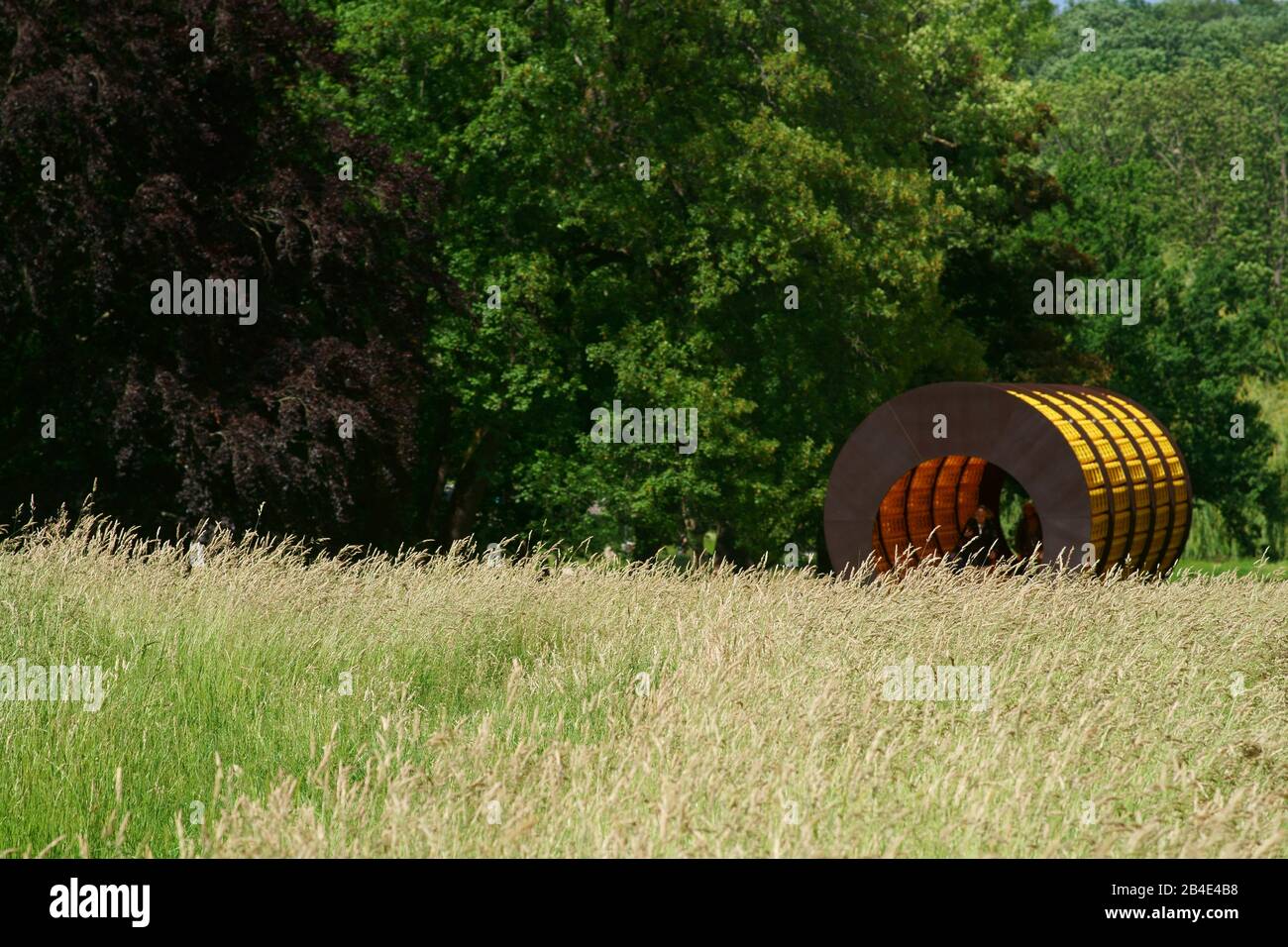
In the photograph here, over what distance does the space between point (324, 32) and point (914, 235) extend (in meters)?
8.69

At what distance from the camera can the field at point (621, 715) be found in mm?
5590

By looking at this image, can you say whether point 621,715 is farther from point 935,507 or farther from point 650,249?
point 650,249

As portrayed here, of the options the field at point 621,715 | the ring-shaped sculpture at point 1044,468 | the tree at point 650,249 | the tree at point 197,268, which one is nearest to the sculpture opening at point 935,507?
the ring-shaped sculpture at point 1044,468

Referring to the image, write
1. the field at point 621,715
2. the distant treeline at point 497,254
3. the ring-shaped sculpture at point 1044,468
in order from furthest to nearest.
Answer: the distant treeline at point 497,254, the ring-shaped sculpture at point 1044,468, the field at point 621,715

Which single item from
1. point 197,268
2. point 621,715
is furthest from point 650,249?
point 621,715

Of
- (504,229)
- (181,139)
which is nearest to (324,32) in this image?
(181,139)

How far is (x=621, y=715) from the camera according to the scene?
7.77 m

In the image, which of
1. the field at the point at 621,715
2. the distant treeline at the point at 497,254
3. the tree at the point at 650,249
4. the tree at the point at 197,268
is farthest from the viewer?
the tree at the point at 650,249

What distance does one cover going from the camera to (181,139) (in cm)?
1869

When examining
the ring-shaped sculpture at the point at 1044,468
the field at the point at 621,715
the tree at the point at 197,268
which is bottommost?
the field at the point at 621,715

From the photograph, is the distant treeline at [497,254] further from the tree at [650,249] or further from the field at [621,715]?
the field at [621,715]

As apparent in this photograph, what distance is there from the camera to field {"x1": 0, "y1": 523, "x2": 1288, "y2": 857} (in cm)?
559

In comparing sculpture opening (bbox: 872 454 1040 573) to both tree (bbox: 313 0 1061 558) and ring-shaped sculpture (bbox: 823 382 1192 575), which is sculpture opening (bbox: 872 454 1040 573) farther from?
tree (bbox: 313 0 1061 558)
